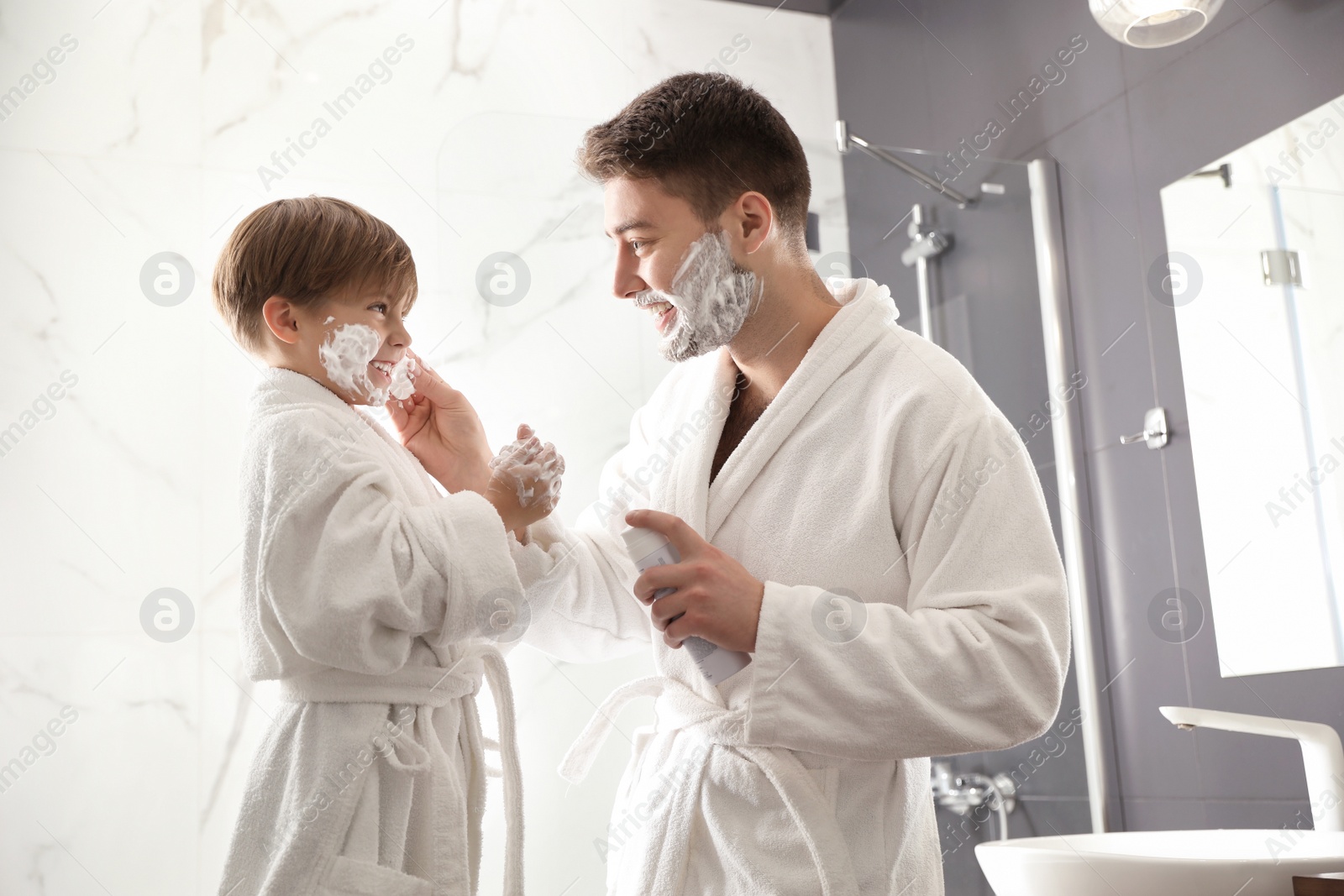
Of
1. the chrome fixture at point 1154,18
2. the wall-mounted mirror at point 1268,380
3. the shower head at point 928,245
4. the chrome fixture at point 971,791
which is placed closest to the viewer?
the wall-mounted mirror at point 1268,380

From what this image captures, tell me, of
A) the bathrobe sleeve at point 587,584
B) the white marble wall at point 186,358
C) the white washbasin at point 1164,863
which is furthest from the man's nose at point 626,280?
the white washbasin at point 1164,863

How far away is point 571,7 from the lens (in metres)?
2.21

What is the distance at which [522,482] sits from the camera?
1.01 meters

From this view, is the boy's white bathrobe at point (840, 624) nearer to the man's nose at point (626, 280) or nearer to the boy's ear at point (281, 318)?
the man's nose at point (626, 280)

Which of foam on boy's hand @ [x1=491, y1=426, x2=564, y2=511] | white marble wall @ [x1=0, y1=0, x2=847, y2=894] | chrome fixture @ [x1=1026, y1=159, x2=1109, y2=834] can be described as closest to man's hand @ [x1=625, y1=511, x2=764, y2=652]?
foam on boy's hand @ [x1=491, y1=426, x2=564, y2=511]

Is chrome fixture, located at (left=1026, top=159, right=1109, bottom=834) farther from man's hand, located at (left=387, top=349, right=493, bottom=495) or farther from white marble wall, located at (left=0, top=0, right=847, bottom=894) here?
man's hand, located at (left=387, top=349, right=493, bottom=495)

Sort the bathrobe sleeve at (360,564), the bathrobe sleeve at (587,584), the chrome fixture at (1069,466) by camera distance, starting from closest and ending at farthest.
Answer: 1. the bathrobe sleeve at (360,564)
2. the bathrobe sleeve at (587,584)
3. the chrome fixture at (1069,466)

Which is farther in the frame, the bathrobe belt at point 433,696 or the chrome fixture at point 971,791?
the chrome fixture at point 971,791

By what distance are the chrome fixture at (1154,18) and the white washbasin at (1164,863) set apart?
3.52 feet

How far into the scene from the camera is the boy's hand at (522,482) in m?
1.01

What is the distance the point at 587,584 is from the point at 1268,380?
39.6 inches

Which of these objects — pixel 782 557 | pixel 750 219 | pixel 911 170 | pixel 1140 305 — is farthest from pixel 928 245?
pixel 782 557

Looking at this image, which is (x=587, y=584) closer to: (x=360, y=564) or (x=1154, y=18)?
(x=360, y=564)

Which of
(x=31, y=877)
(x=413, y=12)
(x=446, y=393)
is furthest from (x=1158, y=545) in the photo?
(x=31, y=877)
